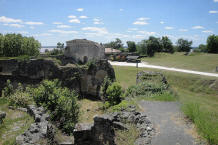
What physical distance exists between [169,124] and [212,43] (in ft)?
171

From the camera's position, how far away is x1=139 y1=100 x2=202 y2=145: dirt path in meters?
5.32

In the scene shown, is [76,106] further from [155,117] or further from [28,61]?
[28,61]

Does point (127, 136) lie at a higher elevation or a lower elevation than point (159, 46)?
lower

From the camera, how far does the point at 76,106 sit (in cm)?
975

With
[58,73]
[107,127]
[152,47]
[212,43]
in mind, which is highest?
[212,43]

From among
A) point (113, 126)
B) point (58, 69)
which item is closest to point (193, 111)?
point (113, 126)

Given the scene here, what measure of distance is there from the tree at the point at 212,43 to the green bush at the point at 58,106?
171ft

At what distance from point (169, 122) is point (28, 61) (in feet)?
51.0

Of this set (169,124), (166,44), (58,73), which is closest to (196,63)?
(58,73)

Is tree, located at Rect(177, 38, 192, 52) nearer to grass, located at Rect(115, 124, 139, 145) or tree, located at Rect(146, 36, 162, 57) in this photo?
tree, located at Rect(146, 36, 162, 57)

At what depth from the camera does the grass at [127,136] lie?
5.44 meters

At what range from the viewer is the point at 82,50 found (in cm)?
3098

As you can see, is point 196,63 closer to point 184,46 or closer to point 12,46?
point 12,46

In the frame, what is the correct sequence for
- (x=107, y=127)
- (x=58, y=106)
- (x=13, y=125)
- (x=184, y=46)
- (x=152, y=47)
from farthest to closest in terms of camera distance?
(x=184, y=46)
(x=152, y=47)
(x=58, y=106)
(x=13, y=125)
(x=107, y=127)
